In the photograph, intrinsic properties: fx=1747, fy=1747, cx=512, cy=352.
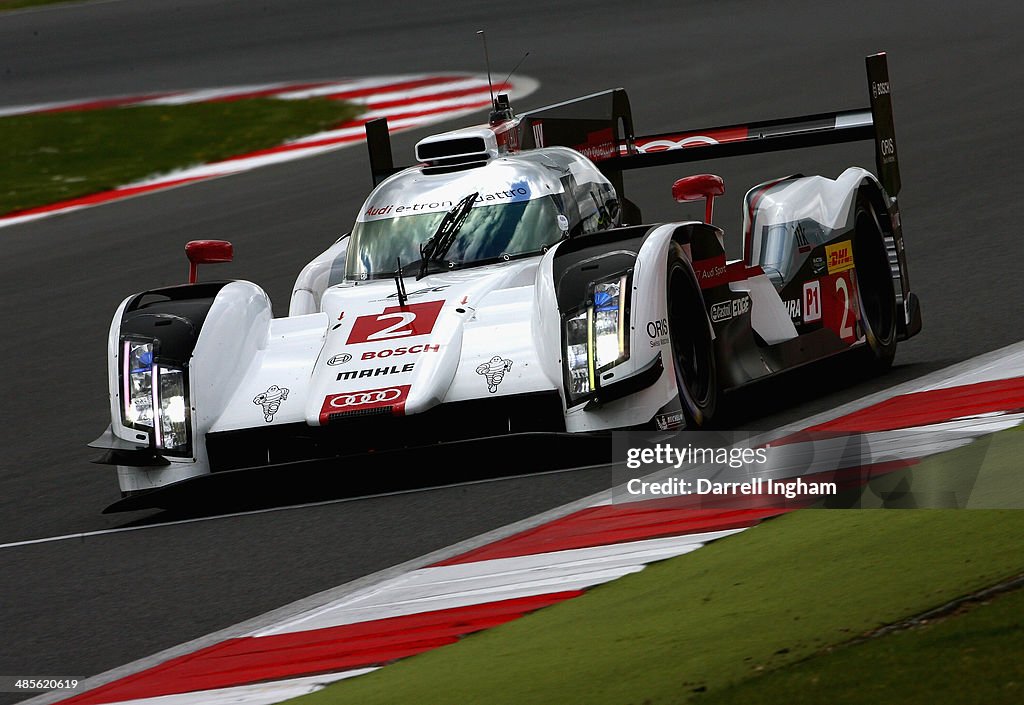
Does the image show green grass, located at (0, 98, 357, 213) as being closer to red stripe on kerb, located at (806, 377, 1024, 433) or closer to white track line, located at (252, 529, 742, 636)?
red stripe on kerb, located at (806, 377, 1024, 433)

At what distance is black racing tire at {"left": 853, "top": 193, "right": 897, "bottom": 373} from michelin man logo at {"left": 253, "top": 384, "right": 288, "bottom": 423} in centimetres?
276

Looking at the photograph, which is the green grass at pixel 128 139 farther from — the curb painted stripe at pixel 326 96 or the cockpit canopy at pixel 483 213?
the cockpit canopy at pixel 483 213

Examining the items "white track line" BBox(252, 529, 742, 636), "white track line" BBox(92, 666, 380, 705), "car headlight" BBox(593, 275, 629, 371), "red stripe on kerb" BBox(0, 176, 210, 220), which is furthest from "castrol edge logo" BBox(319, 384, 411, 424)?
"red stripe on kerb" BBox(0, 176, 210, 220)

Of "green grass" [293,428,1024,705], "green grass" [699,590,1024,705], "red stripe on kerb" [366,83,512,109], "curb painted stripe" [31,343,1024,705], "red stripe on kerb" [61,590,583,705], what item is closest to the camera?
"green grass" [699,590,1024,705]

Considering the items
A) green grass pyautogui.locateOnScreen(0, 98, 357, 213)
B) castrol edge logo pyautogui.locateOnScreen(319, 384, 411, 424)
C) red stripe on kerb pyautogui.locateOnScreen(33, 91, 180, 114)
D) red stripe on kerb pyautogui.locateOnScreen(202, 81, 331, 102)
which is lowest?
castrol edge logo pyautogui.locateOnScreen(319, 384, 411, 424)

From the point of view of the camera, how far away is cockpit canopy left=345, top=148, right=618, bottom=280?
7.22 metres

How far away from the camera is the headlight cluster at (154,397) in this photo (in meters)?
6.51

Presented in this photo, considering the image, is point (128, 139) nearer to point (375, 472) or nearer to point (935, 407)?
point (375, 472)

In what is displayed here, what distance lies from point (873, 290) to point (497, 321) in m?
2.41

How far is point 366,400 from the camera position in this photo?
6.20 meters

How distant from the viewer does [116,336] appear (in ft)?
22.3

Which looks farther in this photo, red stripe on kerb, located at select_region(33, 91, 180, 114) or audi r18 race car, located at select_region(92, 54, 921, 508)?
red stripe on kerb, located at select_region(33, 91, 180, 114)

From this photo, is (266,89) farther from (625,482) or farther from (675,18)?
(625,482)

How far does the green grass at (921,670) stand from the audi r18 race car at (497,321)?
2.77m
